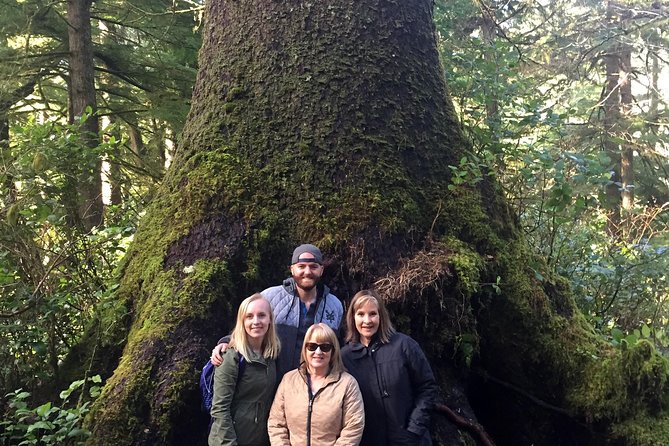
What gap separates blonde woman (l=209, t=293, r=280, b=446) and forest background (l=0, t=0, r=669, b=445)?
99cm

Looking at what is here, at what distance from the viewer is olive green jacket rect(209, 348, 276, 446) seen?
325cm

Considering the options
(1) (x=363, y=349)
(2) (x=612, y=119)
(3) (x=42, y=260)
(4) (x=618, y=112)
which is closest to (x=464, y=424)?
(1) (x=363, y=349)

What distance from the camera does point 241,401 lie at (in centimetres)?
333

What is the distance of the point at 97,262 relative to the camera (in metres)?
5.79

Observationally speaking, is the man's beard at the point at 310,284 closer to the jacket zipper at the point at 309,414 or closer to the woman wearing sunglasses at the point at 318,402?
the woman wearing sunglasses at the point at 318,402

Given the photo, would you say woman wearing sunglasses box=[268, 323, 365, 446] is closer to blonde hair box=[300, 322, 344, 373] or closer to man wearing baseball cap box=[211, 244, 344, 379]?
blonde hair box=[300, 322, 344, 373]

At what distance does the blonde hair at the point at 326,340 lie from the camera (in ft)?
10.6

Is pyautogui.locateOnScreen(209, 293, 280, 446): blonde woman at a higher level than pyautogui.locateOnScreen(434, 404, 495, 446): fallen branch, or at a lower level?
higher

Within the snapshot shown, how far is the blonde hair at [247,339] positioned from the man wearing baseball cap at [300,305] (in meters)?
0.15

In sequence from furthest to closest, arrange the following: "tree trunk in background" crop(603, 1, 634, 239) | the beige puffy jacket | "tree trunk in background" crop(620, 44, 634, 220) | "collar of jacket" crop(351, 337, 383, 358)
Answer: "tree trunk in background" crop(620, 44, 634, 220) → "tree trunk in background" crop(603, 1, 634, 239) → "collar of jacket" crop(351, 337, 383, 358) → the beige puffy jacket

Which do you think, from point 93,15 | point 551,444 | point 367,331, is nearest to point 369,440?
point 367,331

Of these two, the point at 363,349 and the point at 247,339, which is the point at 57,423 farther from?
the point at 363,349

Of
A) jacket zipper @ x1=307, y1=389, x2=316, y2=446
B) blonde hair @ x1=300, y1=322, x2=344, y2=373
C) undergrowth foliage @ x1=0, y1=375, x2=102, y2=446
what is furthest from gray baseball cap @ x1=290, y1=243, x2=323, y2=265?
undergrowth foliage @ x1=0, y1=375, x2=102, y2=446

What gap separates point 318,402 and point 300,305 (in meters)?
0.69
